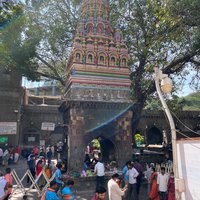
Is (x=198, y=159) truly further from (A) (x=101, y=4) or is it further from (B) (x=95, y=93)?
(A) (x=101, y=4)

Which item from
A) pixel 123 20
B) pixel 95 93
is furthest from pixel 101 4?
pixel 95 93

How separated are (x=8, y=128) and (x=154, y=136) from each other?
16.3 m

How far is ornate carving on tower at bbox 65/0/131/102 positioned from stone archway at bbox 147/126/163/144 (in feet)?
52.5

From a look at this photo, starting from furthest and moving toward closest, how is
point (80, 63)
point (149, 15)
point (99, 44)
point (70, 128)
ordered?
point (149, 15) < point (99, 44) < point (80, 63) < point (70, 128)

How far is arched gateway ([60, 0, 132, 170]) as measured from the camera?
38.6 ft

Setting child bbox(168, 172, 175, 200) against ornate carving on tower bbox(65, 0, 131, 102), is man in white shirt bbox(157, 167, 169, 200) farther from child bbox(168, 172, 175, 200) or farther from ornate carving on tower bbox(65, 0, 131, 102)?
ornate carving on tower bbox(65, 0, 131, 102)

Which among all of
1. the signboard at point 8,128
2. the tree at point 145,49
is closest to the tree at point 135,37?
the tree at point 145,49

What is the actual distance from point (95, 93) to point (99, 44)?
287cm

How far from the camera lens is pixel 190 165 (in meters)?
5.45

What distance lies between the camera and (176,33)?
12.3 metres

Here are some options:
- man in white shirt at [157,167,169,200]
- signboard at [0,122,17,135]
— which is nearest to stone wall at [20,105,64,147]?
signboard at [0,122,17,135]

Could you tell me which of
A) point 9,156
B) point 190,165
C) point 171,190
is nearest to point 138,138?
point 9,156

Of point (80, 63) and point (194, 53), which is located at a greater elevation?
point (194, 53)

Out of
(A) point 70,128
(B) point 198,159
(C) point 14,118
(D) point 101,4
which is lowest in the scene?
(B) point 198,159
